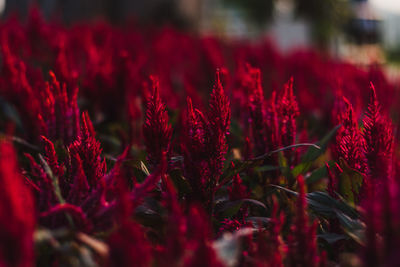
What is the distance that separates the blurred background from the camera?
608 cm

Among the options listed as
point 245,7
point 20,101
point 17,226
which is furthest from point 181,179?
point 245,7

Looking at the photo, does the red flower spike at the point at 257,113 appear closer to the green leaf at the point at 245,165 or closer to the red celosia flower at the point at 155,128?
the green leaf at the point at 245,165

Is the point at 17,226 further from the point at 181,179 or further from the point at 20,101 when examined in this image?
the point at 20,101

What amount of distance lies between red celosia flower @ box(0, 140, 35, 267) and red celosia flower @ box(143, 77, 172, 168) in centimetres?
44

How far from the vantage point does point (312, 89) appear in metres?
3.15

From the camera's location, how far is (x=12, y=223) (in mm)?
733

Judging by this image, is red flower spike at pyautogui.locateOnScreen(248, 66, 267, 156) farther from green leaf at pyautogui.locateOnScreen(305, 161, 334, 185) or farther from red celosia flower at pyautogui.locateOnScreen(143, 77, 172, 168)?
red celosia flower at pyautogui.locateOnScreen(143, 77, 172, 168)

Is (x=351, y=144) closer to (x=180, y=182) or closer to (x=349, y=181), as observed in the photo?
(x=349, y=181)

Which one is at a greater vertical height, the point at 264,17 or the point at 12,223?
the point at 12,223

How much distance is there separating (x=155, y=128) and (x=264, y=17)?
57.6ft

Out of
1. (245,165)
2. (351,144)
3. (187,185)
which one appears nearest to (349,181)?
(351,144)

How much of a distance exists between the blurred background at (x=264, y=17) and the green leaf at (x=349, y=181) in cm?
107

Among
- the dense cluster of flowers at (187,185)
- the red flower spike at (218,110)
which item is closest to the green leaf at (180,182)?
the dense cluster of flowers at (187,185)

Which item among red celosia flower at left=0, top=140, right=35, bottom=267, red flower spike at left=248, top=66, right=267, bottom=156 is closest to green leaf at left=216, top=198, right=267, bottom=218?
red flower spike at left=248, top=66, right=267, bottom=156
